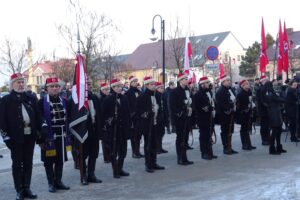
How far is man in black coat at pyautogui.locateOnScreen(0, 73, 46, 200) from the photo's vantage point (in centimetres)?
833

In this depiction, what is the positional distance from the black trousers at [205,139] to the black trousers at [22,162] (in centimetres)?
492

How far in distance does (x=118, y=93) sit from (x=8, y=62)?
38858 millimetres

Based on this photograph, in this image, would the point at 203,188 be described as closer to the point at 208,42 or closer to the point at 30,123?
the point at 30,123

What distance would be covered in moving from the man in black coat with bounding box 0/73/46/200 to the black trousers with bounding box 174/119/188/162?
12.1 ft

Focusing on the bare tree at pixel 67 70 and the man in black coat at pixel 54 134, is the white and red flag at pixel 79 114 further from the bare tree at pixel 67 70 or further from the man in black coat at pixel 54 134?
the bare tree at pixel 67 70

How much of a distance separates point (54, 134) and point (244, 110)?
6.27 m

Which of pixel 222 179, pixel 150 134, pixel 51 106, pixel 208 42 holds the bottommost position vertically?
pixel 222 179

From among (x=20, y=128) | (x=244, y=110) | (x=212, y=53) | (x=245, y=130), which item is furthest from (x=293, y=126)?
(x=20, y=128)

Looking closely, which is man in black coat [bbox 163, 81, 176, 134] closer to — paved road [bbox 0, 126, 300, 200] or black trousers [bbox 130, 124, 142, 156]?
black trousers [bbox 130, 124, 142, 156]

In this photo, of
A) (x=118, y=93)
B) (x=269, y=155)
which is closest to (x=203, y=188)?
(x=118, y=93)

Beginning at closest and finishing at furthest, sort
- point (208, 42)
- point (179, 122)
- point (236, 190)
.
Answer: point (236, 190)
point (179, 122)
point (208, 42)

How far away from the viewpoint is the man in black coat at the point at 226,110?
42.2ft

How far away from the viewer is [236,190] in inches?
330

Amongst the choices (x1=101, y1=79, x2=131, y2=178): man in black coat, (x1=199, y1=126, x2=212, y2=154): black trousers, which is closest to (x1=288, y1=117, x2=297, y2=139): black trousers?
(x1=199, y1=126, x2=212, y2=154): black trousers
